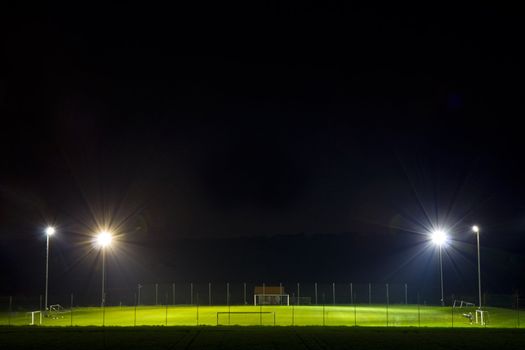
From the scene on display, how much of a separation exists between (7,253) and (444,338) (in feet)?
304

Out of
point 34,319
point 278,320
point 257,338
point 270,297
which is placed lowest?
point 257,338

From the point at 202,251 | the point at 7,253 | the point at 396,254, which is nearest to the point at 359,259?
the point at 396,254

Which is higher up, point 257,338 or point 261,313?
point 261,313

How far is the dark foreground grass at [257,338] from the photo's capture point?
97.7 ft

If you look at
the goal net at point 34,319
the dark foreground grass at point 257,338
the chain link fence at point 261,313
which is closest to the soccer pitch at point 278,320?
the chain link fence at point 261,313

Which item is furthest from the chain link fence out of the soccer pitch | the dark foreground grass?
the dark foreground grass

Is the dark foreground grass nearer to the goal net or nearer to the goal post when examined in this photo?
the goal net

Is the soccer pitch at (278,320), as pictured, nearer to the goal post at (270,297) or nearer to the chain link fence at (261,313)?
the chain link fence at (261,313)

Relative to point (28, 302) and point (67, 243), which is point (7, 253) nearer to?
point (67, 243)

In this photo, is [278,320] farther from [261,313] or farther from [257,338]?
[257,338]

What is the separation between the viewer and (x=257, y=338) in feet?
107

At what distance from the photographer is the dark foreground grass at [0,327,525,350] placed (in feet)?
97.7

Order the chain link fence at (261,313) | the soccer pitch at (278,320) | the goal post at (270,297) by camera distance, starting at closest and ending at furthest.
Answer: the soccer pitch at (278,320), the chain link fence at (261,313), the goal post at (270,297)

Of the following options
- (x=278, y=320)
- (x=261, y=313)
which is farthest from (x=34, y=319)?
(x=278, y=320)
